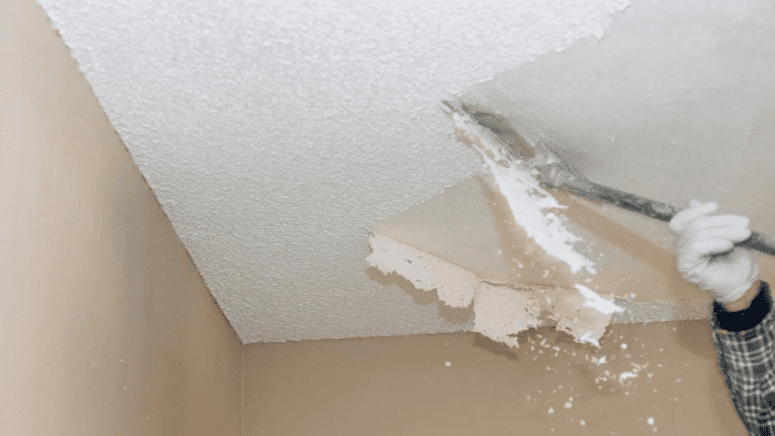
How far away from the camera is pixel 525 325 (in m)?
2.30

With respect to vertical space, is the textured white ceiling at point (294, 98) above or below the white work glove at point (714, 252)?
above

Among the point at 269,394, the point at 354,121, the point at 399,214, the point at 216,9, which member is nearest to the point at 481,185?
the point at 399,214

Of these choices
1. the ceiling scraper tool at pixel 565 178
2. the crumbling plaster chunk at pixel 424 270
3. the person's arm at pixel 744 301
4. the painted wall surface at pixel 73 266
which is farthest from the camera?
the crumbling plaster chunk at pixel 424 270

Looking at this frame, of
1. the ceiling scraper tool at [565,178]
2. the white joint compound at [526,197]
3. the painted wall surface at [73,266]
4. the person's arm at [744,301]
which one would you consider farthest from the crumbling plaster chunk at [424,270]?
the person's arm at [744,301]

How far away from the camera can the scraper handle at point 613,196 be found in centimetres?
163

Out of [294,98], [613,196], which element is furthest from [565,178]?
[294,98]

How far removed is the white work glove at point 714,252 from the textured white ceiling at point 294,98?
0.60m

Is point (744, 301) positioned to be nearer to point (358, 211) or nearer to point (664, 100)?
point (664, 100)

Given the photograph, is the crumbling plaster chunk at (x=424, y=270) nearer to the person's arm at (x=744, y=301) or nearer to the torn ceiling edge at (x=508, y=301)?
the torn ceiling edge at (x=508, y=301)

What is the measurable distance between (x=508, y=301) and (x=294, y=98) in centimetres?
113

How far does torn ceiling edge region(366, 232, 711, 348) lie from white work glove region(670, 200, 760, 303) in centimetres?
54

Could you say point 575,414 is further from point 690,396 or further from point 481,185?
point 481,185

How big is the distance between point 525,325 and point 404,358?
1.93 ft

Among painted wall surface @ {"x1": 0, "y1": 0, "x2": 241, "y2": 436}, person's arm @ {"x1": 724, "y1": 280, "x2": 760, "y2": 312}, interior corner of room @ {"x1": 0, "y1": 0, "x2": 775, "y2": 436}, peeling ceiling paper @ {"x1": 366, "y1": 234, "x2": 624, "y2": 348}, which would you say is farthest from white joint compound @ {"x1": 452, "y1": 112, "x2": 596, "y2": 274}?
painted wall surface @ {"x1": 0, "y1": 0, "x2": 241, "y2": 436}
